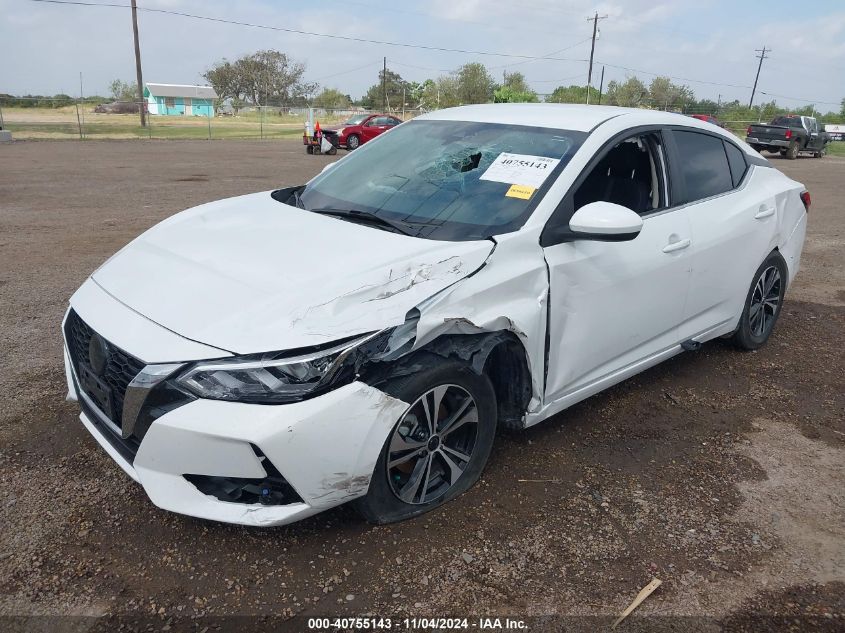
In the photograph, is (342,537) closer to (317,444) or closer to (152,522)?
(317,444)

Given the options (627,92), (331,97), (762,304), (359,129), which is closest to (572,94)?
(627,92)

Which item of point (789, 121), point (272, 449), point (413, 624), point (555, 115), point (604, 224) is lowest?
point (413, 624)

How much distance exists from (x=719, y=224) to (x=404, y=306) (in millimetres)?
2420

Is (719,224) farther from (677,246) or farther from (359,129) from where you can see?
(359,129)

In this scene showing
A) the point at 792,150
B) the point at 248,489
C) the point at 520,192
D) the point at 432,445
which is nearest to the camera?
the point at 248,489

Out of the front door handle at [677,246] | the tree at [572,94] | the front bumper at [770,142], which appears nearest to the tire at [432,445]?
the front door handle at [677,246]

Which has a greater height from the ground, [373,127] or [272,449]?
[373,127]

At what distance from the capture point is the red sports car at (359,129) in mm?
24469

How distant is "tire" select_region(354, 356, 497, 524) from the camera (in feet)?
8.33

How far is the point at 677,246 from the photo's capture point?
142 inches

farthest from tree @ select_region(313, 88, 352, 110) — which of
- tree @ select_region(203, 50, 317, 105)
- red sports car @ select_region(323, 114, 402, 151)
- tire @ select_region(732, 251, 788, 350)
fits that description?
tire @ select_region(732, 251, 788, 350)

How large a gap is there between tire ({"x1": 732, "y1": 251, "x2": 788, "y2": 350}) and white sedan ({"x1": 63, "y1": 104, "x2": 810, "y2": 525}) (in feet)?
1.33

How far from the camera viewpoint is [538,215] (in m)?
2.99

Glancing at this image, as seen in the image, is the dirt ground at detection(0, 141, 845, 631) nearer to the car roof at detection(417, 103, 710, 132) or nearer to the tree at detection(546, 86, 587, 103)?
the car roof at detection(417, 103, 710, 132)
